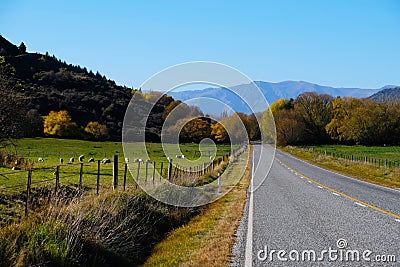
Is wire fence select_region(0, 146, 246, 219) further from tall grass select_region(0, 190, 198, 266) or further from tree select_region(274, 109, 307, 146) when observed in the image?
tree select_region(274, 109, 307, 146)

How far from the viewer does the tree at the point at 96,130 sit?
310ft

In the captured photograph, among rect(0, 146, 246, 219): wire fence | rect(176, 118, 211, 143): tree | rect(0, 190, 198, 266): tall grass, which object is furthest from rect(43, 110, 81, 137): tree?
rect(0, 190, 198, 266): tall grass

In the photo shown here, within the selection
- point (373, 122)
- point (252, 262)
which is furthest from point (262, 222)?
point (373, 122)

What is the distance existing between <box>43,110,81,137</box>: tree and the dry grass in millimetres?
81819

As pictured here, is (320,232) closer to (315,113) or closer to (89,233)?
(89,233)

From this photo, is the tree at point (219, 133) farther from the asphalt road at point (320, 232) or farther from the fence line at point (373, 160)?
the fence line at point (373, 160)

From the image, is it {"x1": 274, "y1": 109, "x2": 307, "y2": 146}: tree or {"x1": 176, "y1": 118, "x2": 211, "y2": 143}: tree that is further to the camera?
{"x1": 274, "y1": 109, "x2": 307, "y2": 146}: tree

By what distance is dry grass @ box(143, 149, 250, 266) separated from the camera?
7.66 metres

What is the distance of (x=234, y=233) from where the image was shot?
9727mm

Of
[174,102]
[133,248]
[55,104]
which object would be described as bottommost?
[133,248]

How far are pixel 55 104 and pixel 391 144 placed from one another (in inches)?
3232

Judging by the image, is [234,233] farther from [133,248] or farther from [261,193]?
[261,193]

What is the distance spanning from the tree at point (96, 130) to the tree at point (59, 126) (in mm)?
3117

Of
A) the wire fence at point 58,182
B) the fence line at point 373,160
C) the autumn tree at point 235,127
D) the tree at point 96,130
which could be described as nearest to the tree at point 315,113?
the tree at point 96,130
